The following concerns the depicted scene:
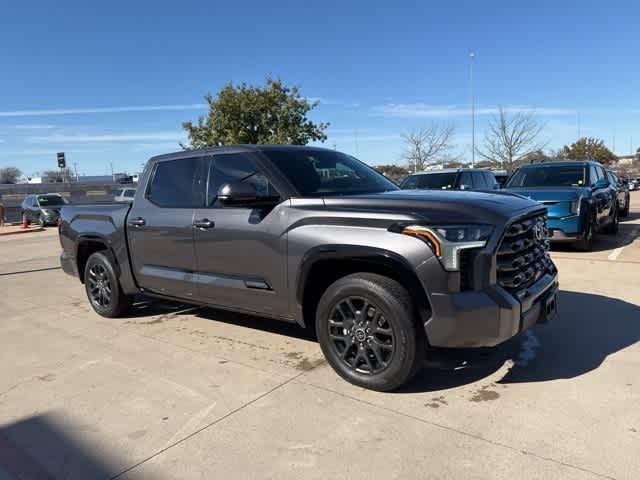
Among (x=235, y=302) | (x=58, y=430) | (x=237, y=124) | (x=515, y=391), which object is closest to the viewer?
(x=58, y=430)

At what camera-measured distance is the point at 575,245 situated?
8.93m

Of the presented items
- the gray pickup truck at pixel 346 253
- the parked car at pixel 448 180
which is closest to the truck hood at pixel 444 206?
the gray pickup truck at pixel 346 253

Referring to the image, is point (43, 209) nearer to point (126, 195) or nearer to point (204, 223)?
point (126, 195)

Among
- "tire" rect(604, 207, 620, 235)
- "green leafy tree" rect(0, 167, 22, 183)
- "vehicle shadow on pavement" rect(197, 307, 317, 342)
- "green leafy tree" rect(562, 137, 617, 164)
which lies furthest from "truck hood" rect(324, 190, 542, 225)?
"green leafy tree" rect(0, 167, 22, 183)

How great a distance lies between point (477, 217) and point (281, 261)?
Answer: 59.2 inches

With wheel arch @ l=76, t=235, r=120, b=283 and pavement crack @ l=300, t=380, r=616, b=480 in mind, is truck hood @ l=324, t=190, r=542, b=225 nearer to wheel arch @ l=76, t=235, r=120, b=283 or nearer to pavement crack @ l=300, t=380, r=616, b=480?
pavement crack @ l=300, t=380, r=616, b=480

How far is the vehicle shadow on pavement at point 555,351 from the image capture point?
3660mm

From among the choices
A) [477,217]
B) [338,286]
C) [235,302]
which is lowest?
[235,302]

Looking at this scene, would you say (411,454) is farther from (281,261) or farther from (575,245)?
(575,245)

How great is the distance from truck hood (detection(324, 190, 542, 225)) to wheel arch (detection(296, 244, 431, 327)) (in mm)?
310

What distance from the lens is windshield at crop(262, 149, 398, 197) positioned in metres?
4.06

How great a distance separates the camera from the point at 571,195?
863 cm

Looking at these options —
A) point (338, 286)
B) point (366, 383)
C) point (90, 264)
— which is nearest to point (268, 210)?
point (338, 286)

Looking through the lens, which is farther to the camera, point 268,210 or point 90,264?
point 90,264
